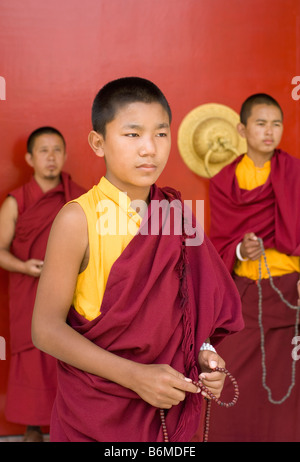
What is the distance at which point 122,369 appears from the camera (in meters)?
1.21

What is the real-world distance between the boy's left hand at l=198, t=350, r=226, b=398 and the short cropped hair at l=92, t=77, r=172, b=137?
562 mm

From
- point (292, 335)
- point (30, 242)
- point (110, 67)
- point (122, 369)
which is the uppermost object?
point (110, 67)

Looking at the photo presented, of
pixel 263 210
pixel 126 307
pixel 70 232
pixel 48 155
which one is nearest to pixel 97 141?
pixel 70 232

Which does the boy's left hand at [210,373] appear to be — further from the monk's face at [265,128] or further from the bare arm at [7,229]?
the bare arm at [7,229]

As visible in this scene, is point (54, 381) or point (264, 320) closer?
point (264, 320)

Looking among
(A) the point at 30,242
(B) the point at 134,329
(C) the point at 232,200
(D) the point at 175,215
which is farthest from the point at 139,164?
(A) the point at 30,242

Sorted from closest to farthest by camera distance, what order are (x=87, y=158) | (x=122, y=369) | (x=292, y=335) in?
1. (x=122, y=369)
2. (x=292, y=335)
3. (x=87, y=158)

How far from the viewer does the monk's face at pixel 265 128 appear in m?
2.87

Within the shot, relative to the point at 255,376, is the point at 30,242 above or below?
above

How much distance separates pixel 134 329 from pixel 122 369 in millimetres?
95

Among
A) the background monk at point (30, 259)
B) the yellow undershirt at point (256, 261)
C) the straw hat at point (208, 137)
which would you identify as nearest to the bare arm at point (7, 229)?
the background monk at point (30, 259)

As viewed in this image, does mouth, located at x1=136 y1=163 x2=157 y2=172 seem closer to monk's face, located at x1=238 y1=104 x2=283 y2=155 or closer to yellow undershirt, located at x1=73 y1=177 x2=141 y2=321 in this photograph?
yellow undershirt, located at x1=73 y1=177 x2=141 y2=321

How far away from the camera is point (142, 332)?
4.13 feet
